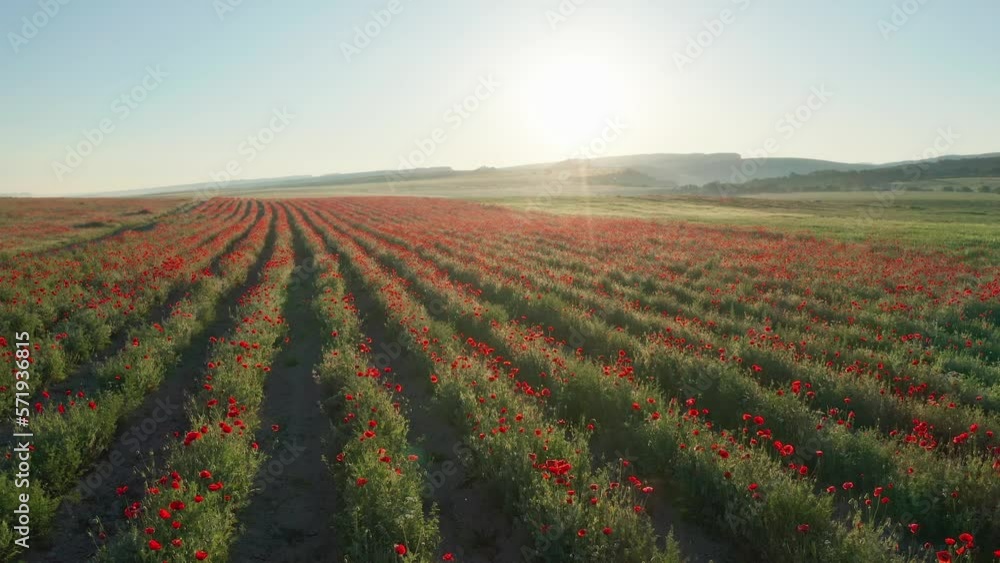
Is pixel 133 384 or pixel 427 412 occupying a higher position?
pixel 133 384

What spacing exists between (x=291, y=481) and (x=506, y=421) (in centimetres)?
259

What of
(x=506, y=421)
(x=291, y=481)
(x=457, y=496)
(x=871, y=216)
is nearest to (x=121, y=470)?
(x=291, y=481)

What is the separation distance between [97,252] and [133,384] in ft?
53.3

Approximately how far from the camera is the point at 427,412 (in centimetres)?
776

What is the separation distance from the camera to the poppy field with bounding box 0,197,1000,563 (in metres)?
4.77

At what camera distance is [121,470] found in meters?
6.19

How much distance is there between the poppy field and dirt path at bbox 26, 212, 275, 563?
32 millimetres

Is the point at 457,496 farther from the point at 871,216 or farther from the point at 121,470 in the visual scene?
the point at 871,216

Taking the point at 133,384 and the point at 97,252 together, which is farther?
the point at 97,252

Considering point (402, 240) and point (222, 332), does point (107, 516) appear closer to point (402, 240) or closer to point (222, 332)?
point (222, 332)

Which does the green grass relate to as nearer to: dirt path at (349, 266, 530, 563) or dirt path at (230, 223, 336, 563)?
dirt path at (349, 266, 530, 563)

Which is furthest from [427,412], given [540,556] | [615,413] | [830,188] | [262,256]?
[830,188]

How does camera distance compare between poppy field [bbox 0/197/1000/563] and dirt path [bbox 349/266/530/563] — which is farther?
dirt path [bbox 349/266/530/563]

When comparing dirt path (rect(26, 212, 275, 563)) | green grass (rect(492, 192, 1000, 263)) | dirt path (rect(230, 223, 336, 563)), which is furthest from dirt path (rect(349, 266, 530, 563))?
green grass (rect(492, 192, 1000, 263))
